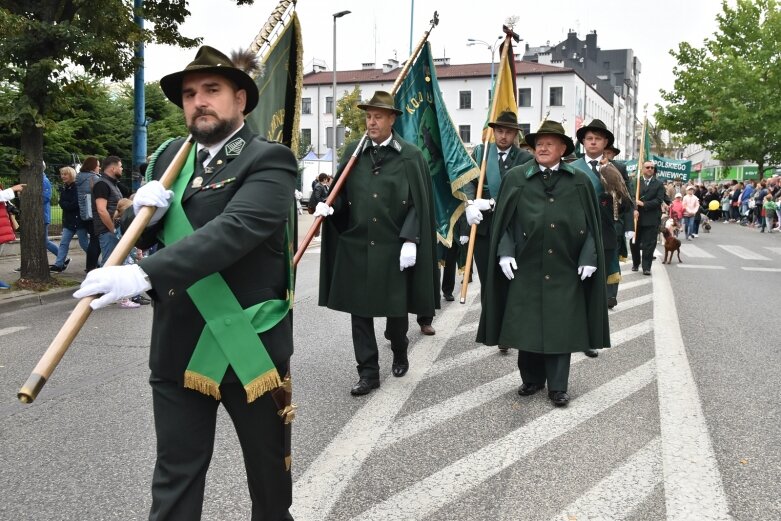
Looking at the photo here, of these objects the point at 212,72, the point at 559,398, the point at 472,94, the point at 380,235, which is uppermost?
the point at 472,94

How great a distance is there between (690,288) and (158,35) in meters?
8.57

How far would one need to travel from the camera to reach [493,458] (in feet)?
13.2

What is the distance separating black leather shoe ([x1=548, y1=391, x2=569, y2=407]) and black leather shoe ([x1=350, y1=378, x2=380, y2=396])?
1.23 metres

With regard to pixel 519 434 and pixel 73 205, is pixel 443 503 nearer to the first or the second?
pixel 519 434

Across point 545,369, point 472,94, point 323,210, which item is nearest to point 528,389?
point 545,369

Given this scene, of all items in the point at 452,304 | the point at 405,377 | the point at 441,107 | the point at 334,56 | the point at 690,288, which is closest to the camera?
the point at 405,377

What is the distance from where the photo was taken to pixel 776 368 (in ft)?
20.1

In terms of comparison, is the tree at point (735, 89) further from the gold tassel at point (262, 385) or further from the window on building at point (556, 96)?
the gold tassel at point (262, 385)

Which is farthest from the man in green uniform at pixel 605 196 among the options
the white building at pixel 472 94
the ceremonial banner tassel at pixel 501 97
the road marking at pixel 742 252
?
the white building at pixel 472 94

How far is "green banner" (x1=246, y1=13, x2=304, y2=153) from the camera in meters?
4.25

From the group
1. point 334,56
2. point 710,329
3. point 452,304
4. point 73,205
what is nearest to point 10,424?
point 452,304

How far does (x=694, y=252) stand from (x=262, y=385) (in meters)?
16.9

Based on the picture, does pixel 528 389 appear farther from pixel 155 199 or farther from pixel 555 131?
pixel 155 199

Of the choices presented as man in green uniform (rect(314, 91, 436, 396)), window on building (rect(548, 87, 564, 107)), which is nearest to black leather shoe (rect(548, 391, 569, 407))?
man in green uniform (rect(314, 91, 436, 396))
